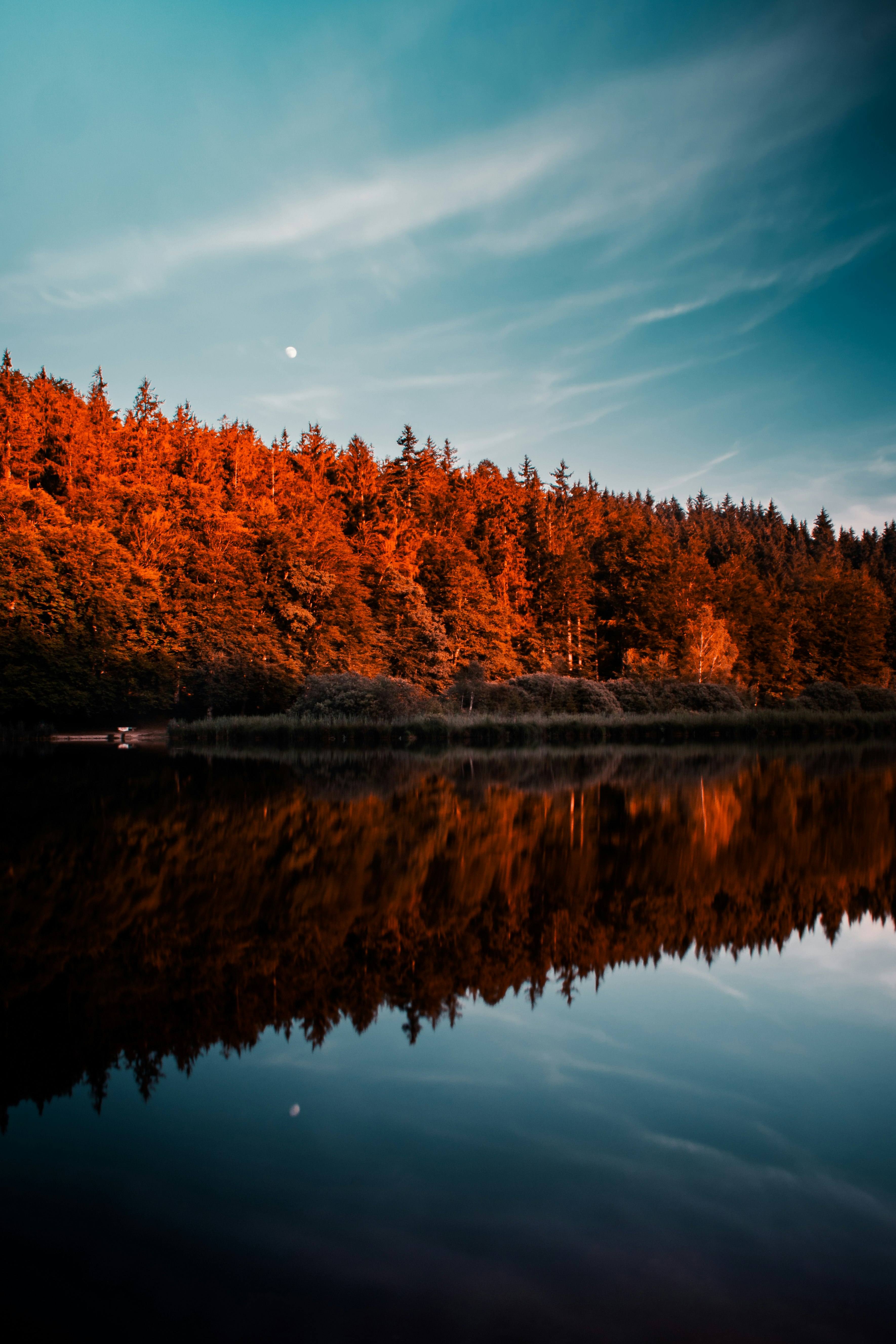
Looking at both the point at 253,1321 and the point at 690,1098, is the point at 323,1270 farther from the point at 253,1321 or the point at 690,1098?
the point at 690,1098

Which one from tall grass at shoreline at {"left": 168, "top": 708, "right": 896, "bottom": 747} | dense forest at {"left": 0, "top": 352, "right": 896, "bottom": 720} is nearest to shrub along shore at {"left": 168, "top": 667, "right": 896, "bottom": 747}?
tall grass at shoreline at {"left": 168, "top": 708, "right": 896, "bottom": 747}

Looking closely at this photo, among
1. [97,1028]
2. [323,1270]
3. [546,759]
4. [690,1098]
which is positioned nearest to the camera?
[323,1270]

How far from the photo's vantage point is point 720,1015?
4.04 metres

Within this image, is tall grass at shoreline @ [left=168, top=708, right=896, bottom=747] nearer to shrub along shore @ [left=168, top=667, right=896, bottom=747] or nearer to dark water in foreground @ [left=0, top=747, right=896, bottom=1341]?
shrub along shore @ [left=168, top=667, right=896, bottom=747]

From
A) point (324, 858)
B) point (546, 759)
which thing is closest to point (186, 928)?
point (324, 858)

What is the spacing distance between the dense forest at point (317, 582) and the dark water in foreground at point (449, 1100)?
32.6 meters

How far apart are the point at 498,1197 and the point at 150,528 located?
1617 inches

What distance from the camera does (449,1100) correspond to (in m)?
3.16

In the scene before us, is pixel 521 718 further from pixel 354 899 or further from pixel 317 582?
pixel 354 899

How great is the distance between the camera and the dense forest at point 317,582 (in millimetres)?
37438

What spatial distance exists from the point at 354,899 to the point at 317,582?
3849 centimetres

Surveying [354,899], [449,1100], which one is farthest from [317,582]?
[449,1100]

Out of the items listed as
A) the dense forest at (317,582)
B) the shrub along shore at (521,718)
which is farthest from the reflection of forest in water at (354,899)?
the dense forest at (317,582)

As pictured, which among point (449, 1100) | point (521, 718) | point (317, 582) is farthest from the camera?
point (317, 582)
